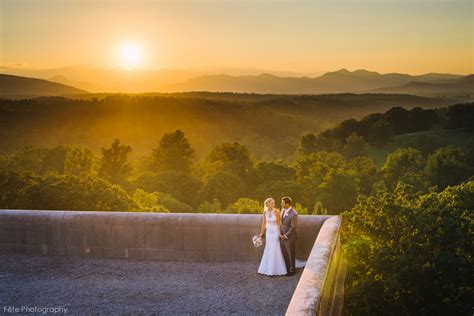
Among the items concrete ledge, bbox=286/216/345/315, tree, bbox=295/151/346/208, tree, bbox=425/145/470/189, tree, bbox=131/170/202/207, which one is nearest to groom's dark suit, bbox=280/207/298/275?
concrete ledge, bbox=286/216/345/315

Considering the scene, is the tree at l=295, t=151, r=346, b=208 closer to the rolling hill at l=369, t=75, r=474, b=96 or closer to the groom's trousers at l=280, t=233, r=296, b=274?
the rolling hill at l=369, t=75, r=474, b=96

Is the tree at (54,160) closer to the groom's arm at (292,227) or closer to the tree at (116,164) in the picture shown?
the tree at (116,164)

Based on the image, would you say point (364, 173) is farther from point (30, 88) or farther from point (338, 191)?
point (30, 88)

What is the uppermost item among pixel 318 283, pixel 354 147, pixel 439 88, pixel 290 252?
pixel 439 88

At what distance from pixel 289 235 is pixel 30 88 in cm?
11771

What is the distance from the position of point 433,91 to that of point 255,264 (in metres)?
127

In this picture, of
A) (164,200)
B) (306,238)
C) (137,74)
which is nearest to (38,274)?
(306,238)

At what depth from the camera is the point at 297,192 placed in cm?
8306

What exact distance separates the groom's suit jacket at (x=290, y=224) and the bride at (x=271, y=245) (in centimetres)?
12

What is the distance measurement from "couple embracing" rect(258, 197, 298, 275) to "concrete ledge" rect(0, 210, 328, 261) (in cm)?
50

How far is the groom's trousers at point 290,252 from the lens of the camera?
42.4 feet

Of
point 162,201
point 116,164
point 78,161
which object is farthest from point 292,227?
point 116,164

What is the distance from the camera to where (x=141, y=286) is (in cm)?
1256

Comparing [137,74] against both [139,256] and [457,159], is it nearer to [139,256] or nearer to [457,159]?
[457,159]
